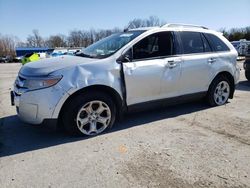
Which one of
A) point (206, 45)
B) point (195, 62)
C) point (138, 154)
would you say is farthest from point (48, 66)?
point (206, 45)

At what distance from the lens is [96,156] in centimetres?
343

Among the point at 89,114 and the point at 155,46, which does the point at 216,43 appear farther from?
the point at 89,114

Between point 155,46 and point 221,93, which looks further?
point 221,93

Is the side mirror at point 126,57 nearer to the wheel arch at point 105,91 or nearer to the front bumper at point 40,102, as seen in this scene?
the wheel arch at point 105,91

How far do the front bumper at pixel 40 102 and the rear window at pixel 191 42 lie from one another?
8.48 ft

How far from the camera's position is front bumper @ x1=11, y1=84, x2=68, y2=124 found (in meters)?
3.70

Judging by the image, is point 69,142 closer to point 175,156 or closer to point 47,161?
point 47,161

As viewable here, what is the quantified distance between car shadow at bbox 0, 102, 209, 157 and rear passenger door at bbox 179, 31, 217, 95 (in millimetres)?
610

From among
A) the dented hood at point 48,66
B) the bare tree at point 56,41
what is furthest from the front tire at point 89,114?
the bare tree at point 56,41

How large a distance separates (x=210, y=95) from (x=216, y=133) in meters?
1.59

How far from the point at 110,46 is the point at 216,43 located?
95.5 inches

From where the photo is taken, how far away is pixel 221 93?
5855mm

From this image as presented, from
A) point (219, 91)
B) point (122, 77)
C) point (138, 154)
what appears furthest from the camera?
point (219, 91)

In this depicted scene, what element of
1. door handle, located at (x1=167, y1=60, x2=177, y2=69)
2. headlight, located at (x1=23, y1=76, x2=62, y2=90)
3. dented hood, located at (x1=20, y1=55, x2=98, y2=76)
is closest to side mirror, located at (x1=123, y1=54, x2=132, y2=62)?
dented hood, located at (x1=20, y1=55, x2=98, y2=76)
